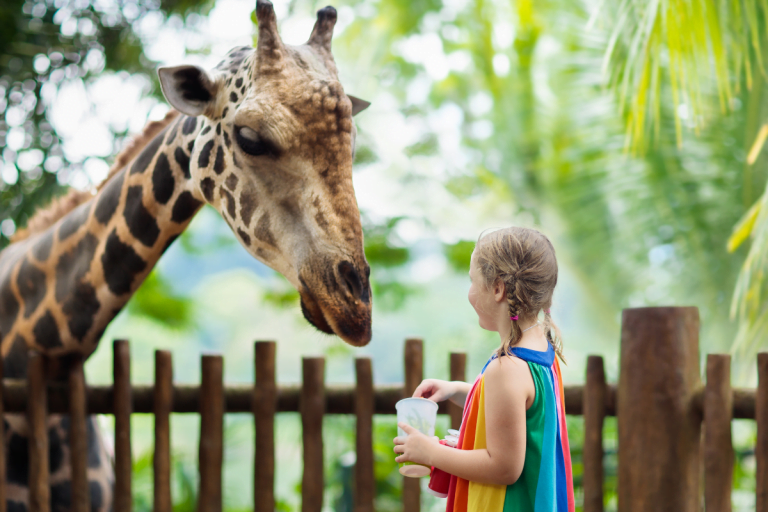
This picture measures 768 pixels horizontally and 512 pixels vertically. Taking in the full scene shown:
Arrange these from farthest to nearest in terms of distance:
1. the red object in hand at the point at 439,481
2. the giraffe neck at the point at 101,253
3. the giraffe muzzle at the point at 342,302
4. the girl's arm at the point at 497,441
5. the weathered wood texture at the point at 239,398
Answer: the weathered wood texture at the point at 239,398 → the giraffe neck at the point at 101,253 → the giraffe muzzle at the point at 342,302 → the red object in hand at the point at 439,481 → the girl's arm at the point at 497,441

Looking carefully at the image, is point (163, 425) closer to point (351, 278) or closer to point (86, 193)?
point (86, 193)

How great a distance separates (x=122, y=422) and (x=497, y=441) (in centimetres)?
158

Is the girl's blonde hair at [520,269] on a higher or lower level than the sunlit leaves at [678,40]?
lower

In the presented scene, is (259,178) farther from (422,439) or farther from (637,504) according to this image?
(637,504)

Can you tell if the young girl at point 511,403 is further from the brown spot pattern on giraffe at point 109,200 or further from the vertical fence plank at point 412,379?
the brown spot pattern on giraffe at point 109,200

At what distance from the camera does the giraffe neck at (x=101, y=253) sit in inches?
70.1

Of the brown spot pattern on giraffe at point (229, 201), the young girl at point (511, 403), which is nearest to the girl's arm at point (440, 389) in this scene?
the young girl at point (511, 403)

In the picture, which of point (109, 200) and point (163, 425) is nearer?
point (109, 200)

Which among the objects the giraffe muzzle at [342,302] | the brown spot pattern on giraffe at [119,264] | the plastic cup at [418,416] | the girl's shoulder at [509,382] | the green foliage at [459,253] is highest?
the green foliage at [459,253]

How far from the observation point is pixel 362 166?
4777mm

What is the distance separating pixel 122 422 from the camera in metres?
2.14

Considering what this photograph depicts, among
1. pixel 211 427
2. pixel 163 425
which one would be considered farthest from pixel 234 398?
pixel 163 425

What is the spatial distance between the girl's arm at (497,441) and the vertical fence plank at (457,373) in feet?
3.50

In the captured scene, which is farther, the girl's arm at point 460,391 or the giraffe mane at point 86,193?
the giraffe mane at point 86,193
